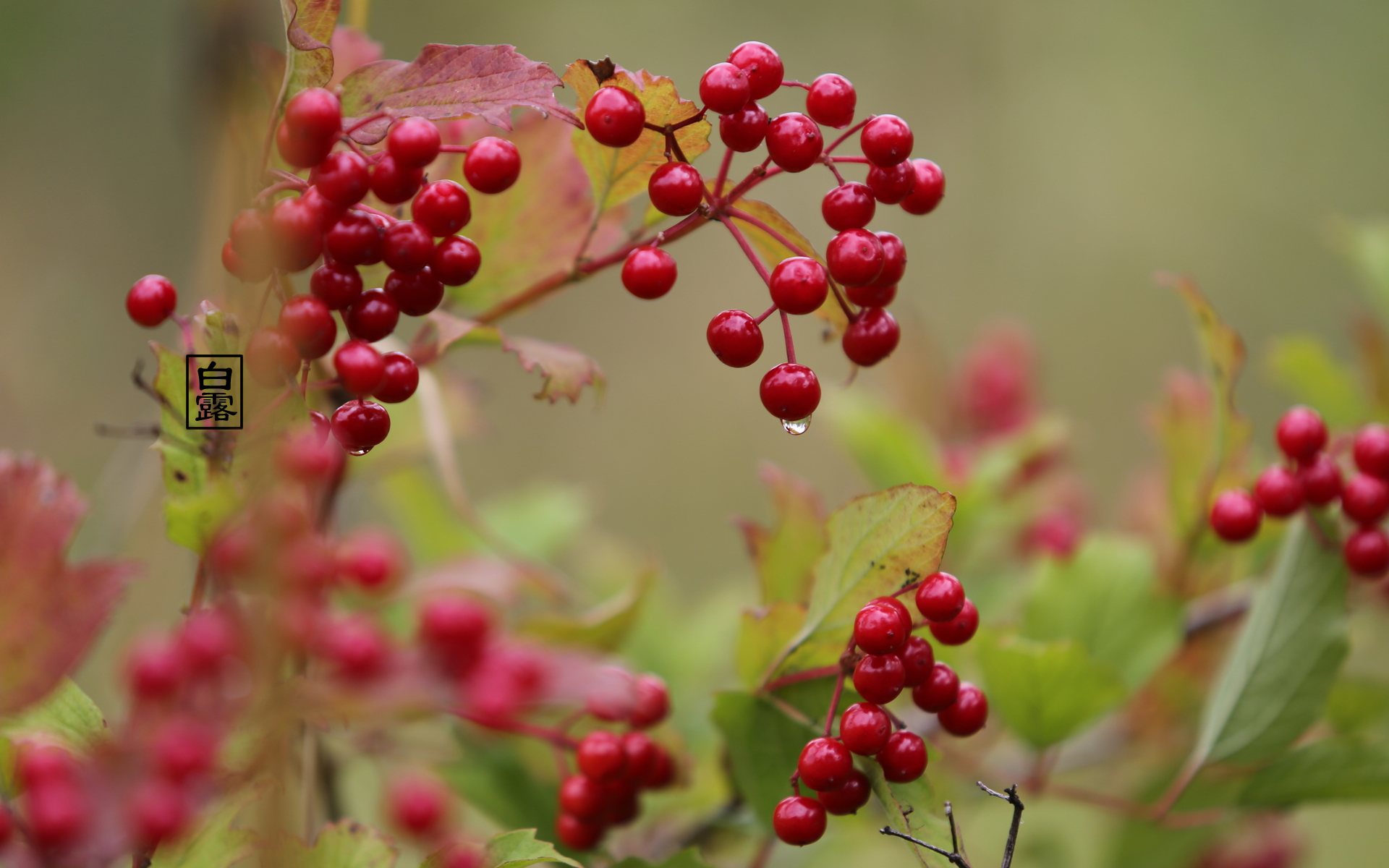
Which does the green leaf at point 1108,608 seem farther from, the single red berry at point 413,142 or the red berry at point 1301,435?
the single red berry at point 413,142

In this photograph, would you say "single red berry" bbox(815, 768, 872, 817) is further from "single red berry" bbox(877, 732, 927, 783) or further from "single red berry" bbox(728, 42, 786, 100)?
"single red berry" bbox(728, 42, 786, 100)

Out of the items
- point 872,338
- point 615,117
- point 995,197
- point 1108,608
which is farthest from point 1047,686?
point 995,197

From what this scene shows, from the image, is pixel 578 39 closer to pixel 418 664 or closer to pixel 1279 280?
pixel 1279 280

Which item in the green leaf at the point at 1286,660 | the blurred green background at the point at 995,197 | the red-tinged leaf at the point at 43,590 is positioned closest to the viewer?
the red-tinged leaf at the point at 43,590

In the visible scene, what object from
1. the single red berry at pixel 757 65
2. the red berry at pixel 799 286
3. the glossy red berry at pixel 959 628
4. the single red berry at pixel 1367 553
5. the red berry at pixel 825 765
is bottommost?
the red berry at pixel 825 765

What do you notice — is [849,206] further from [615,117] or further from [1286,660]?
[1286,660]

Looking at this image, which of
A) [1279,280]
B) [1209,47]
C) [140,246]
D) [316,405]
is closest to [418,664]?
[316,405]

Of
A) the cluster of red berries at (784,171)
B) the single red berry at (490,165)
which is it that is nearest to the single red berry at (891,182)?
the cluster of red berries at (784,171)
